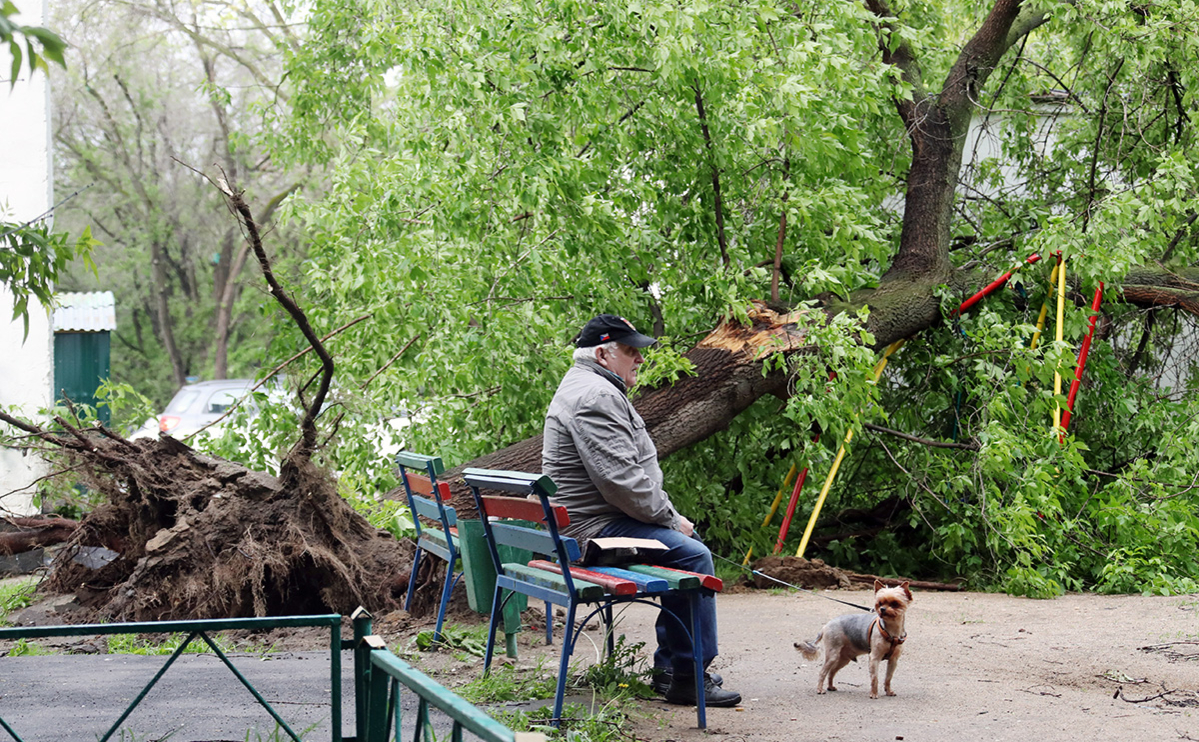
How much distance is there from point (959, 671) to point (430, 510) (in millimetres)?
2658

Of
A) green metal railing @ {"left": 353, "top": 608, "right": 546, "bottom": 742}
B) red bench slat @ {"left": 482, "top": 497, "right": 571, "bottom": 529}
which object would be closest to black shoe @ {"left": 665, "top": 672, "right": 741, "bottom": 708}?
red bench slat @ {"left": 482, "top": 497, "right": 571, "bottom": 529}

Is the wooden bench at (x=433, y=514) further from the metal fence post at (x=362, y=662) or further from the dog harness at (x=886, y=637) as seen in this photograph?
the metal fence post at (x=362, y=662)

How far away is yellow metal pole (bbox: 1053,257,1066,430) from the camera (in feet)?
25.8

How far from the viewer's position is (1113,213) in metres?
7.86

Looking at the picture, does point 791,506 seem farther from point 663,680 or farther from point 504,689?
point 504,689

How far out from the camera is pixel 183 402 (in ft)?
54.1

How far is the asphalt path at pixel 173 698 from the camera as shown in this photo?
155 inches

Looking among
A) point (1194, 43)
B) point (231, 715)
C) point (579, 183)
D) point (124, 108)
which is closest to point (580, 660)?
point (231, 715)

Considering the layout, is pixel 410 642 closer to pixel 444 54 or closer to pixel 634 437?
pixel 634 437

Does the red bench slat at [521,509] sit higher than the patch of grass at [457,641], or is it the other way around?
the red bench slat at [521,509]

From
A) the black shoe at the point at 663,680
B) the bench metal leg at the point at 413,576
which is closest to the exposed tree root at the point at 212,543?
the bench metal leg at the point at 413,576

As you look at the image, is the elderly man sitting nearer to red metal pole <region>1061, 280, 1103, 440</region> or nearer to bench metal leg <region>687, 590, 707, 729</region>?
bench metal leg <region>687, 590, 707, 729</region>

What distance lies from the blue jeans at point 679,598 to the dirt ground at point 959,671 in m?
0.21

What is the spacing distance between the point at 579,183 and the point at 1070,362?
11.9 feet
